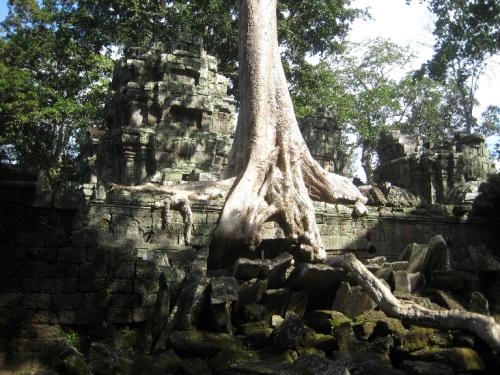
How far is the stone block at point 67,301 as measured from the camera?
4078 mm

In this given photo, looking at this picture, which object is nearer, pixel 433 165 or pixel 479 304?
pixel 479 304

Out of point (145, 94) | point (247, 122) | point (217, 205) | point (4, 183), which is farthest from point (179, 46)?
point (4, 183)

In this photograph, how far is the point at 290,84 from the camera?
2384 cm

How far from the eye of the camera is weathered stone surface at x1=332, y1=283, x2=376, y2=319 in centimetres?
464

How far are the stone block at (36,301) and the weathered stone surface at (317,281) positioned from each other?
2.12 meters

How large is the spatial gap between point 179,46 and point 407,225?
7.79 meters

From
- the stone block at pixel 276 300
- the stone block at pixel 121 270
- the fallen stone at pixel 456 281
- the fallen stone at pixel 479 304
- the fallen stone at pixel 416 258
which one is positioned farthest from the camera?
the fallen stone at pixel 416 258

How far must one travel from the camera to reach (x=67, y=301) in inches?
162

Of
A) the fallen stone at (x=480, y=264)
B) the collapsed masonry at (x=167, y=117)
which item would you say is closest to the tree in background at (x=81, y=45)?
the collapsed masonry at (x=167, y=117)

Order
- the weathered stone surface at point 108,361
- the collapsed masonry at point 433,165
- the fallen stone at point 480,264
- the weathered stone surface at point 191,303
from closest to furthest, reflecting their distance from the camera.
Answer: the weathered stone surface at point 108,361 → the weathered stone surface at point 191,303 → the fallen stone at point 480,264 → the collapsed masonry at point 433,165

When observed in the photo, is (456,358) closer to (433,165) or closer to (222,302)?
(222,302)

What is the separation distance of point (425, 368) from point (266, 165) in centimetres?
406

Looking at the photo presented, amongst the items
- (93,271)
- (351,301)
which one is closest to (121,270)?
(93,271)

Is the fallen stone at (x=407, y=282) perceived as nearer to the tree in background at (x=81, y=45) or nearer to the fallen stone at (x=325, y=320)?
the fallen stone at (x=325, y=320)
